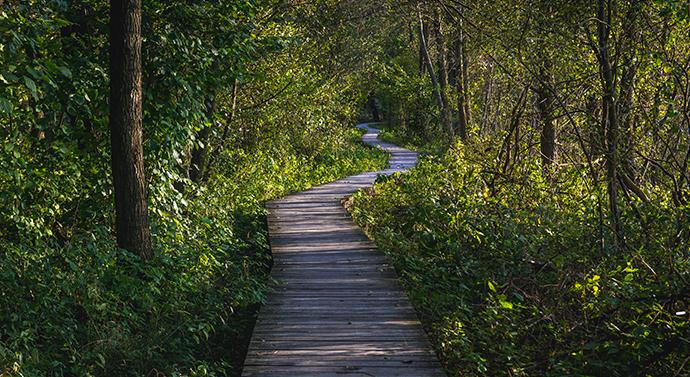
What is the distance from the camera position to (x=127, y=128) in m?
7.21

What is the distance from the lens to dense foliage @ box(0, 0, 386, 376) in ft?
19.9

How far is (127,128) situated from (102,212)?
1.82 meters

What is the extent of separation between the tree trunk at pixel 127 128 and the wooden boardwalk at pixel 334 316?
1.69 metres

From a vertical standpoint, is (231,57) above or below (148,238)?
above

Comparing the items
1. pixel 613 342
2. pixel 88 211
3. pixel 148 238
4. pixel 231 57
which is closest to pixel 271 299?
pixel 148 238

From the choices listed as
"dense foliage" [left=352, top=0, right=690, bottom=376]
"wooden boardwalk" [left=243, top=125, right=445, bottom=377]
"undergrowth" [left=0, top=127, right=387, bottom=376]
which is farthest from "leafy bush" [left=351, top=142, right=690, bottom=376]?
"undergrowth" [left=0, top=127, right=387, bottom=376]

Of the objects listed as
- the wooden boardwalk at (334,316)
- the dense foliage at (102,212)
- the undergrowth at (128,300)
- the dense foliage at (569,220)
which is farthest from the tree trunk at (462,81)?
the undergrowth at (128,300)

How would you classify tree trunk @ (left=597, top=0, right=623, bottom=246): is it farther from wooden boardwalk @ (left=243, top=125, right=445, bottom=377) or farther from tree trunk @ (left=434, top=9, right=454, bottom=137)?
tree trunk @ (left=434, top=9, right=454, bottom=137)

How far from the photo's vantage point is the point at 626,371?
5.73m

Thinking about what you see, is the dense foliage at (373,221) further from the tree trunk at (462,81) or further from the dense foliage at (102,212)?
the tree trunk at (462,81)

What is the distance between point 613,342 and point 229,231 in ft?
20.0

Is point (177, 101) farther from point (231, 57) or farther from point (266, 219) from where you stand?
point (266, 219)

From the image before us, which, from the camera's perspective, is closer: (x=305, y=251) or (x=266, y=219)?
(x=305, y=251)

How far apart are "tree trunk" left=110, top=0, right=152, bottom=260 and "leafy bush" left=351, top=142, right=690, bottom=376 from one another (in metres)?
3.40
